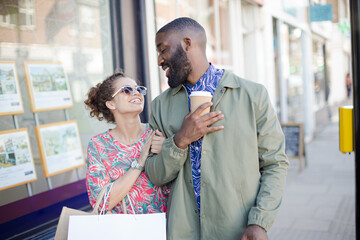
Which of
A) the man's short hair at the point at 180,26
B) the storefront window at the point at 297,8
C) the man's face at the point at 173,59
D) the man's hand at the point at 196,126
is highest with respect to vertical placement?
the storefront window at the point at 297,8

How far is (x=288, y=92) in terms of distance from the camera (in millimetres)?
10695

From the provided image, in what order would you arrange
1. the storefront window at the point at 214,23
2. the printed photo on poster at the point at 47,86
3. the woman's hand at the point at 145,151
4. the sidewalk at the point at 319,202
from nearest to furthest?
the woman's hand at the point at 145,151
the printed photo on poster at the point at 47,86
the sidewalk at the point at 319,202
the storefront window at the point at 214,23

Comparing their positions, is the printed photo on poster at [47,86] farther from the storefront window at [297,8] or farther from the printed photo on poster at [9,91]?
the storefront window at [297,8]

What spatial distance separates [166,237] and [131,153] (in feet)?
1.67

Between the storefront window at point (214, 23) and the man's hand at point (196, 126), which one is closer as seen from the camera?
the man's hand at point (196, 126)

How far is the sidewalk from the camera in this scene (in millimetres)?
4539

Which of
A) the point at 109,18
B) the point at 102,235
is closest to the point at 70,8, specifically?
the point at 109,18

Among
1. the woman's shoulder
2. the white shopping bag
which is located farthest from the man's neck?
the white shopping bag

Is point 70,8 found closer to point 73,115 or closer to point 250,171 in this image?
point 73,115

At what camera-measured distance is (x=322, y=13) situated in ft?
14.0

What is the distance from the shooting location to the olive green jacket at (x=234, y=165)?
75.1 inches

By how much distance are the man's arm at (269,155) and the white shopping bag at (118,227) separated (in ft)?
1.45

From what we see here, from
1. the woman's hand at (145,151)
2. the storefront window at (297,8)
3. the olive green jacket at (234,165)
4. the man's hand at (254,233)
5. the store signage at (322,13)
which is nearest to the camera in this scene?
the man's hand at (254,233)

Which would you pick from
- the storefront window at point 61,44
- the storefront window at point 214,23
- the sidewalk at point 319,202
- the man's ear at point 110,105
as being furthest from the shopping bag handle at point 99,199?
the storefront window at point 214,23
